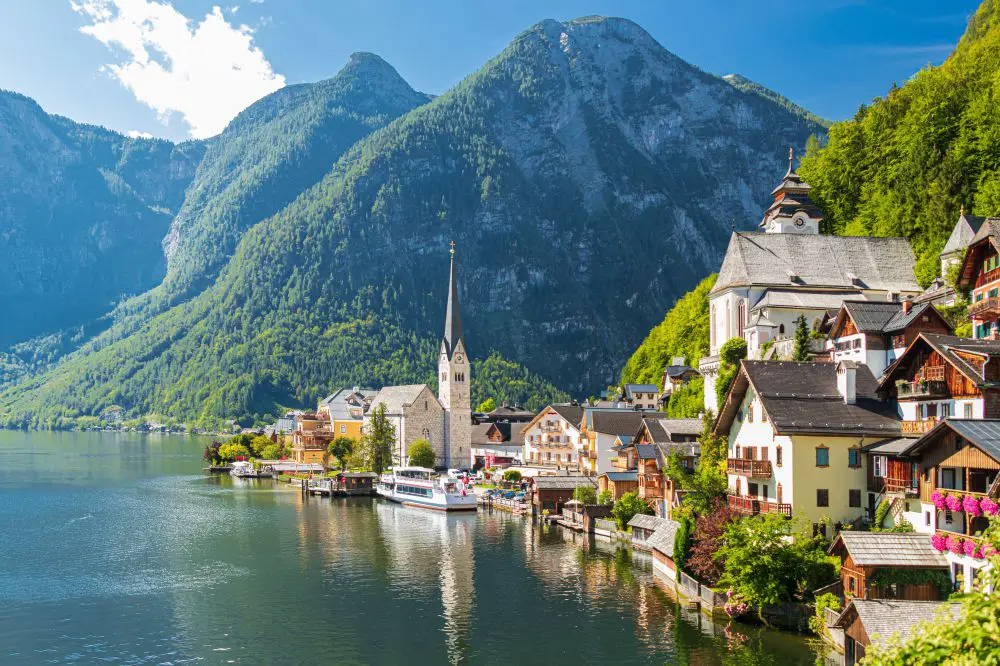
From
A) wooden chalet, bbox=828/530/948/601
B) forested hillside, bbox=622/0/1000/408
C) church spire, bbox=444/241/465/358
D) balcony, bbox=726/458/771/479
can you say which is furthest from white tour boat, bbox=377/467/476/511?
wooden chalet, bbox=828/530/948/601

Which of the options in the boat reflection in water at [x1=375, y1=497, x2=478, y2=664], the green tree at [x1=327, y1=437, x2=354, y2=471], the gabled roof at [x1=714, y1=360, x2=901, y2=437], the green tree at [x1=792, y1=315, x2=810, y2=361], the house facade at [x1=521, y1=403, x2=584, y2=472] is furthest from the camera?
the green tree at [x1=327, y1=437, x2=354, y2=471]

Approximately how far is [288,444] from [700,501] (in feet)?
415

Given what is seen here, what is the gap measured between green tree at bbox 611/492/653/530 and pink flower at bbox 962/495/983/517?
39.1 metres

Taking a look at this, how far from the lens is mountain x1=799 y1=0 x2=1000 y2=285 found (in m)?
82.7

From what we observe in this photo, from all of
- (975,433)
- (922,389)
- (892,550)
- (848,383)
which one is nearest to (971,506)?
(975,433)

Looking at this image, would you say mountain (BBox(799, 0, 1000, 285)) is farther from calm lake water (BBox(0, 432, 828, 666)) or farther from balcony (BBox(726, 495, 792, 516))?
calm lake water (BBox(0, 432, 828, 666))

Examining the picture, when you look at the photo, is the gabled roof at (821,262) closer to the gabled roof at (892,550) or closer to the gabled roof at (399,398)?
the gabled roof at (892,550)

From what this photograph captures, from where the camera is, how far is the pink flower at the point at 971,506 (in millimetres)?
34531

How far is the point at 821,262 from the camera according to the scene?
82.4 metres

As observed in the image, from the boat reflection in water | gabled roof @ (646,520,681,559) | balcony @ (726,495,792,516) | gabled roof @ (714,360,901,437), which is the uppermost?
gabled roof @ (714,360,901,437)

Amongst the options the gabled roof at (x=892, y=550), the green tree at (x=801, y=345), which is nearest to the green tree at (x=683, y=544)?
the gabled roof at (x=892, y=550)

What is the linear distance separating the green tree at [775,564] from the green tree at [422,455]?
92122mm

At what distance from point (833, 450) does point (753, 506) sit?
5567 mm

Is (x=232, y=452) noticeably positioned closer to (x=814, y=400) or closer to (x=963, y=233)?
(x=963, y=233)
